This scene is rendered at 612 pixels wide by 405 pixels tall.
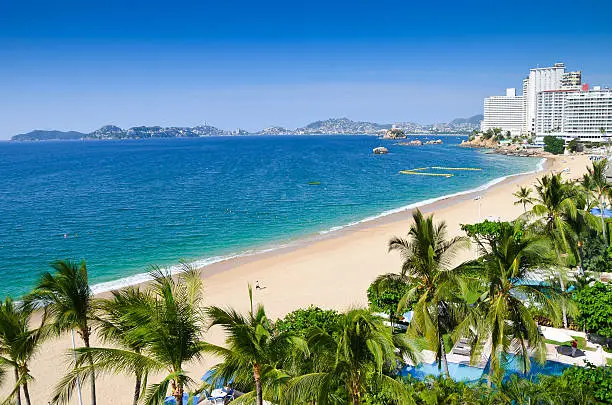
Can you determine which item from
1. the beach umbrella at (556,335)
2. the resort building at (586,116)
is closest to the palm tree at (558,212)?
the beach umbrella at (556,335)

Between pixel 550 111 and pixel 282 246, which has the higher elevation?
pixel 550 111

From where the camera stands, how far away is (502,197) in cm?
5591

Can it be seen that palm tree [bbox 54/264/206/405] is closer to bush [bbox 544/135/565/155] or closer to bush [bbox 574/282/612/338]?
bush [bbox 574/282/612/338]

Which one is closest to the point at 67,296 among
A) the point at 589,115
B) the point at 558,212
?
the point at 558,212

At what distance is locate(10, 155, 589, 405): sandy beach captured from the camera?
Result: 17719 mm

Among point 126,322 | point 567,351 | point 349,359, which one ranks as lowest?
point 567,351

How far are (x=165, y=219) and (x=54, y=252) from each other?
12.9 m

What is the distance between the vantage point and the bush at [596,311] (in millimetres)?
15039

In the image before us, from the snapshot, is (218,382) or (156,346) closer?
(156,346)

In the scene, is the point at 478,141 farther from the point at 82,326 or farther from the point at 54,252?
the point at 82,326

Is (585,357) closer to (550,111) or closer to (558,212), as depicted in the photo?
(558,212)

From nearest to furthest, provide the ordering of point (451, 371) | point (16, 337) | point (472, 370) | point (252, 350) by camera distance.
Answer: point (252, 350), point (16, 337), point (472, 370), point (451, 371)

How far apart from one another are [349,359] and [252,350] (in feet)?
5.38

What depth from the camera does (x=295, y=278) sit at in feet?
94.9
